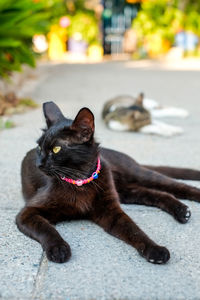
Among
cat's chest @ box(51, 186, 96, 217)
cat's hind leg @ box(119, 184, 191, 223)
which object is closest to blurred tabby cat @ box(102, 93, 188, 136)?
cat's hind leg @ box(119, 184, 191, 223)

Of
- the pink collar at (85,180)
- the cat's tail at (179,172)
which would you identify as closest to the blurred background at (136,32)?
the cat's tail at (179,172)

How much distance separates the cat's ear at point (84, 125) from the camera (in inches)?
100

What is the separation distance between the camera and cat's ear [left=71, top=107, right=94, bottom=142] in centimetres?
255

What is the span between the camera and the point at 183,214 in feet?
9.52

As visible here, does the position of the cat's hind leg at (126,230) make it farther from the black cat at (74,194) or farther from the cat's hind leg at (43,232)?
the cat's hind leg at (43,232)

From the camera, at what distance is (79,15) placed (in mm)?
14695

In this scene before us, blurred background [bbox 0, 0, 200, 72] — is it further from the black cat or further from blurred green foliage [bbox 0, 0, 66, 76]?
the black cat

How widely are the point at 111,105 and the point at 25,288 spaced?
4254 millimetres

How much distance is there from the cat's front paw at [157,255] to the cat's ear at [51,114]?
1005 millimetres

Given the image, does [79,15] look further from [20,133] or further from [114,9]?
[20,133]

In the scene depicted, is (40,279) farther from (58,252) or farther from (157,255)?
(157,255)

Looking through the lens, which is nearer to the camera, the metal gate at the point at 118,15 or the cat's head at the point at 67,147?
the cat's head at the point at 67,147

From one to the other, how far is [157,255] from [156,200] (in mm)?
844

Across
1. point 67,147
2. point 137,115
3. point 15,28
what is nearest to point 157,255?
point 67,147
